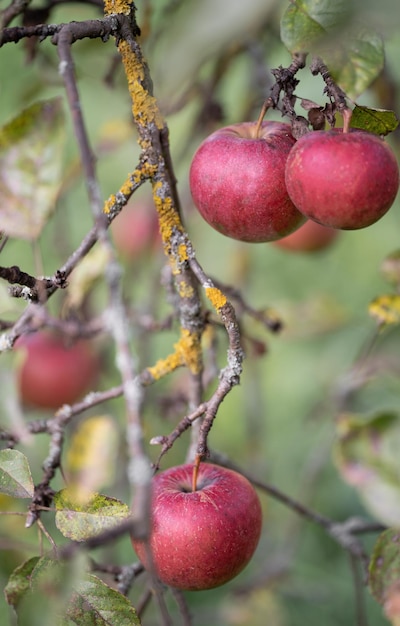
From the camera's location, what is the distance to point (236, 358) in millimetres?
631

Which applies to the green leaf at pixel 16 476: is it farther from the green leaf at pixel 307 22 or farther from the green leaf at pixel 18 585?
the green leaf at pixel 307 22

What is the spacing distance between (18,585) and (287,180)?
45cm

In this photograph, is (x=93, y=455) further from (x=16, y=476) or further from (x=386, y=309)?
(x=386, y=309)

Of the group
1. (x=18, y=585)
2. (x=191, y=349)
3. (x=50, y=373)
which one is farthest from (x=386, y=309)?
(x=50, y=373)

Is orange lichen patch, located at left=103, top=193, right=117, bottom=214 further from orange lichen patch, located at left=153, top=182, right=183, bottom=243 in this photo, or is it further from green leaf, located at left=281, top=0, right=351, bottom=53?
green leaf, located at left=281, top=0, right=351, bottom=53

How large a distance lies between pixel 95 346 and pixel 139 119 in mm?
1018

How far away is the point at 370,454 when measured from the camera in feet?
3.28

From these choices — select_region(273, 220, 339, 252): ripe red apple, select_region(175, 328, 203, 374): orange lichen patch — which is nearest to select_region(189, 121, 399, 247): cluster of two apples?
select_region(175, 328, 203, 374): orange lichen patch

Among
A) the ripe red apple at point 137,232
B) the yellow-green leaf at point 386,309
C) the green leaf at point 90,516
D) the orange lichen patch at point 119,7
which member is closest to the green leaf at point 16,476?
the green leaf at point 90,516

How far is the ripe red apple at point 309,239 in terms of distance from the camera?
1.33m

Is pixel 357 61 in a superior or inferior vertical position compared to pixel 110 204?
superior

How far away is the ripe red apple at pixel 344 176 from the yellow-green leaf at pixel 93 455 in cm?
57

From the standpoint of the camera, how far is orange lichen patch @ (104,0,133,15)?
2.10ft

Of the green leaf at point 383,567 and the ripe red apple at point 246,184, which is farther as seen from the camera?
the green leaf at point 383,567
